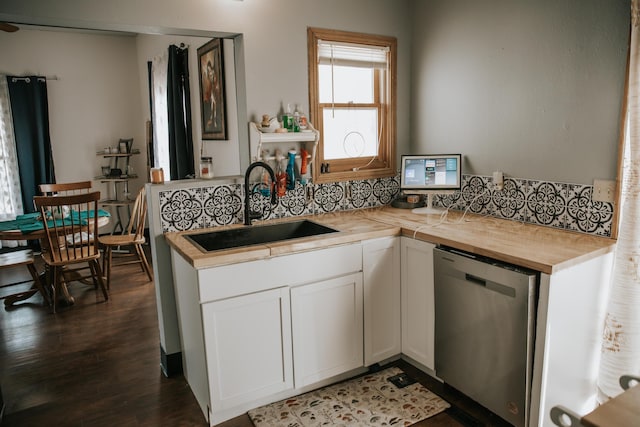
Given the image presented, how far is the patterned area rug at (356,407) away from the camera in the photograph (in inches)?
88.0

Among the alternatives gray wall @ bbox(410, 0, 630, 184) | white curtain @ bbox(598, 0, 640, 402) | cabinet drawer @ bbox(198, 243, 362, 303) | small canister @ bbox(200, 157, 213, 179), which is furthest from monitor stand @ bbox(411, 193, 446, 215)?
small canister @ bbox(200, 157, 213, 179)

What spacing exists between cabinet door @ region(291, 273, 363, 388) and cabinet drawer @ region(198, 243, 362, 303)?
0.18 feet

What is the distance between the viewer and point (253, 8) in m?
2.61

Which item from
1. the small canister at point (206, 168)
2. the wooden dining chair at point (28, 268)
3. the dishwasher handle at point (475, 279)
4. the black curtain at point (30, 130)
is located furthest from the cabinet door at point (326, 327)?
the black curtain at point (30, 130)

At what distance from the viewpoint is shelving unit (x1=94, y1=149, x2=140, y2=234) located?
594 cm

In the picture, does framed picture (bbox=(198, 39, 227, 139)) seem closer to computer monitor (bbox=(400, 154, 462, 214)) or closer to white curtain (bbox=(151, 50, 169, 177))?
white curtain (bbox=(151, 50, 169, 177))

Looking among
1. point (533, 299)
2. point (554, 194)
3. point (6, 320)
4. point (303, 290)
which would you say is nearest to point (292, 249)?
point (303, 290)

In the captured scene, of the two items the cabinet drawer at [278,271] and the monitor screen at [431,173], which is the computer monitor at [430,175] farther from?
the cabinet drawer at [278,271]

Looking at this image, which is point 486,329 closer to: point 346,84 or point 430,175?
point 430,175

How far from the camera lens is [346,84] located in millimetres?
3055

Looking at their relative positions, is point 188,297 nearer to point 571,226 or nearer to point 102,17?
point 102,17

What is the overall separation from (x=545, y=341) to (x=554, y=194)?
874mm

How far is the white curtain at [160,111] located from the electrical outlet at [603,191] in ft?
13.6

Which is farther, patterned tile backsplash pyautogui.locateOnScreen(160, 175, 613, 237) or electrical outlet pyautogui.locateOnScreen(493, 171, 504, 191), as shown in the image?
electrical outlet pyautogui.locateOnScreen(493, 171, 504, 191)
